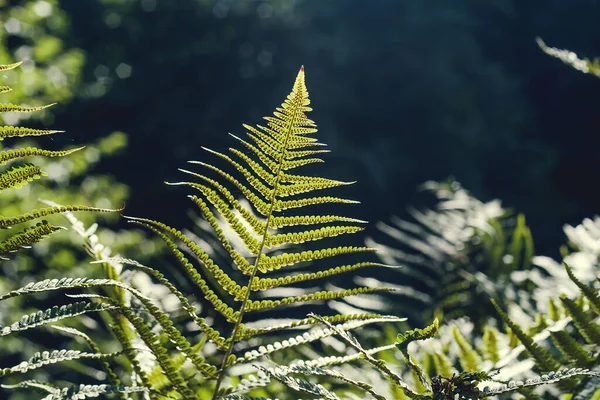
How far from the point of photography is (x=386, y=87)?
371 inches

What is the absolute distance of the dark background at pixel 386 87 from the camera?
6.41 m

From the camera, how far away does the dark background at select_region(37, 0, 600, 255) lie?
21.0 feet

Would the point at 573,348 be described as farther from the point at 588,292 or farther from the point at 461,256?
the point at 461,256

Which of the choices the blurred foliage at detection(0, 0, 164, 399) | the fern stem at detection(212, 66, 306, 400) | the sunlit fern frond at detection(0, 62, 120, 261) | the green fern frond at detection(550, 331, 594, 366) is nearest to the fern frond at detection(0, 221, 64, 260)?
the sunlit fern frond at detection(0, 62, 120, 261)

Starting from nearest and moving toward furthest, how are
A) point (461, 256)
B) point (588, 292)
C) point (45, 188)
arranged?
point (588, 292)
point (461, 256)
point (45, 188)

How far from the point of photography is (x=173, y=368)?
0.37 metres

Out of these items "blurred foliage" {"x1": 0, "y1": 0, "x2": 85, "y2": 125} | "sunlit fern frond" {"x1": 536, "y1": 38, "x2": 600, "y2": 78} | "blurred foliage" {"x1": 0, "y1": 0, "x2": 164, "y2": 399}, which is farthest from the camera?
"blurred foliage" {"x1": 0, "y1": 0, "x2": 85, "y2": 125}

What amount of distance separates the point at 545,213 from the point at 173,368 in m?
8.16

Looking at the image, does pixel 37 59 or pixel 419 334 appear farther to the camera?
pixel 37 59

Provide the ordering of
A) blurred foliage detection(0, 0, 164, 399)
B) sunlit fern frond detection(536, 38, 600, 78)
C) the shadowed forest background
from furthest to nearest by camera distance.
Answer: the shadowed forest background < blurred foliage detection(0, 0, 164, 399) < sunlit fern frond detection(536, 38, 600, 78)

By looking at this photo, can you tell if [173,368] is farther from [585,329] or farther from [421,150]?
[421,150]

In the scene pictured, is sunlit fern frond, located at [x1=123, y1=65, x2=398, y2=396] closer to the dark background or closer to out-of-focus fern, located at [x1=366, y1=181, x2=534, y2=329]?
out-of-focus fern, located at [x1=366, y1=181, x2=534, y2=329]

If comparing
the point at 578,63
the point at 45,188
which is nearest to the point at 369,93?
the point at 45,188

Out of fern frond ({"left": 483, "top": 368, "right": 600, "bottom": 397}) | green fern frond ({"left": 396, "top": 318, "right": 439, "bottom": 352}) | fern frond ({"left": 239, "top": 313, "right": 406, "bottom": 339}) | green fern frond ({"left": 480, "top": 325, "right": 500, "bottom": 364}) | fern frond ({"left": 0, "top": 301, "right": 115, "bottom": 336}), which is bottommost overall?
fern frond ({"left": 483, "top": 368, "right": 600, "bottom": 397})
